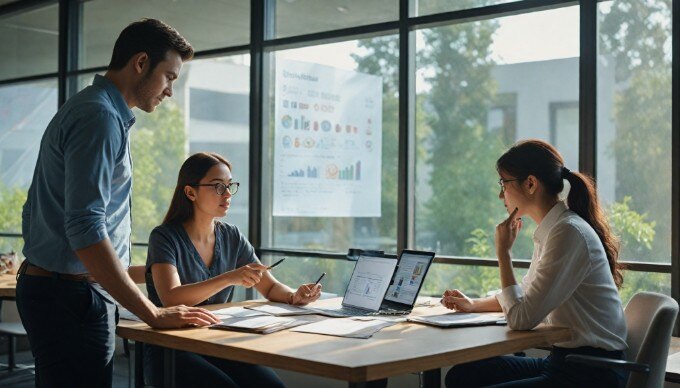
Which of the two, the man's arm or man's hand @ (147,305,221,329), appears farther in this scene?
man's hand @ (147,305,221,329)

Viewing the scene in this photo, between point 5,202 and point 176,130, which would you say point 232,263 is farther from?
point 5,202

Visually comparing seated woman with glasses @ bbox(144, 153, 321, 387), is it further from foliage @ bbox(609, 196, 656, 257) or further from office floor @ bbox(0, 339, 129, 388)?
office floor @ bbox(0, 339, 129, 388)

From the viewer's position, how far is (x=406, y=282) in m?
3.19

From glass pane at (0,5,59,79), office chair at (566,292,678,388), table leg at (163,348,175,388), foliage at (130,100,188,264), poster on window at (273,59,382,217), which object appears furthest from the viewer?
glass pane at (0,5,59,79)

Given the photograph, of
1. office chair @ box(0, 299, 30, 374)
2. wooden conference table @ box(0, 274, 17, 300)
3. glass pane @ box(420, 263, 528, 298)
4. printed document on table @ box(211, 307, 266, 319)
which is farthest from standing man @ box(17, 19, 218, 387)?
office chair @ box(0, 299, 30, 374)

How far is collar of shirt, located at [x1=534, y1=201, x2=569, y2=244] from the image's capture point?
2.88 m

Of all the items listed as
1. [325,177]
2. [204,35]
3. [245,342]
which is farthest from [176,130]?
[245,342]

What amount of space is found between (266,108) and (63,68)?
7.74 ft

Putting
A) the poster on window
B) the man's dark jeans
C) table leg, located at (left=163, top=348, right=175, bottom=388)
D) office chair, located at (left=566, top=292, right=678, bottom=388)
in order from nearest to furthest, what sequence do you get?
the man's dark jeans, office chair, located at (left=566, top=292, right=678, bottom=388), table leg, located at (left=163, top=348, right=175, bottom=388), the poster on window

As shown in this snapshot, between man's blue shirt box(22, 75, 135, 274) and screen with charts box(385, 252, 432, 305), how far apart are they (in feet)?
3.93

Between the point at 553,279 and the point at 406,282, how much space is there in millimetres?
702

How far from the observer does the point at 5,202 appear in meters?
7.57

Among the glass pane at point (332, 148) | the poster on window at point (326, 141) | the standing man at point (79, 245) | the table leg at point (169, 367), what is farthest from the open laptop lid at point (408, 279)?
the poster on window at point (326, 141)

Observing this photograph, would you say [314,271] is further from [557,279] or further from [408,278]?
[557,279]
